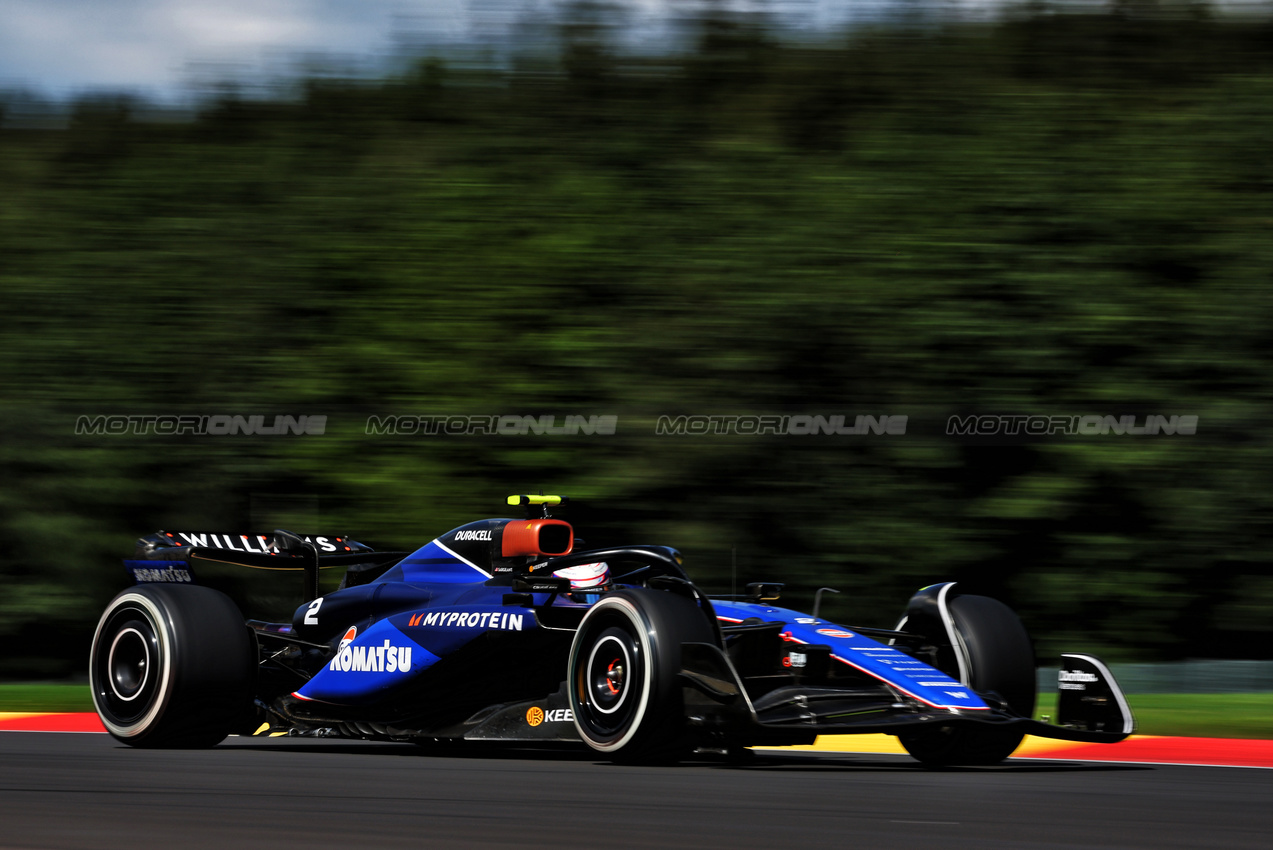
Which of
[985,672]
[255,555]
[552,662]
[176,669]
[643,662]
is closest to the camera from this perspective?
[643,662]

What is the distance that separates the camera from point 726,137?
50.2 ft

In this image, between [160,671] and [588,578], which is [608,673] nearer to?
[588,578]

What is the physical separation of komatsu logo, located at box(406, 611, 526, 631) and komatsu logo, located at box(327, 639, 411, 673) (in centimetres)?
16

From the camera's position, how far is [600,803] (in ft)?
18.6

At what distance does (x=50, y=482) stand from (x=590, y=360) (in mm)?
5472

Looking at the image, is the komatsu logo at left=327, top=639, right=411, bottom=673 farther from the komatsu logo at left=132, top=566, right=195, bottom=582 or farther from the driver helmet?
the komatsu logo at left=132, top=566, right=195, bottom=582

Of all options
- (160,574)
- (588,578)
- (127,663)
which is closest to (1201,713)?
(588,578)

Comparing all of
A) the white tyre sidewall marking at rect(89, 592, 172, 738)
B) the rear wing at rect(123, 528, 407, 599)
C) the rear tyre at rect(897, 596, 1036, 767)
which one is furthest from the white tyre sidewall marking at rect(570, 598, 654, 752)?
the rear wing at rect(123, 528, 407, 599)

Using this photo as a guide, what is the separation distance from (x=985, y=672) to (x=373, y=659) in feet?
10.2

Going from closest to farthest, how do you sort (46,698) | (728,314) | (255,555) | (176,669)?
(176,669)
(255,555)
(46,698)
(728,314)

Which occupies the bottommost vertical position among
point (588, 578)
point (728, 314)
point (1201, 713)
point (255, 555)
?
point (1201, 713)

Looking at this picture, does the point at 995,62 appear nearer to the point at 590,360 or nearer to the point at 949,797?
the point at 590,360

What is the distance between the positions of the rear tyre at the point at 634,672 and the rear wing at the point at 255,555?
101 inches

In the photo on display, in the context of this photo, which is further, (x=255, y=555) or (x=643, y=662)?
(x=255, y=555)
